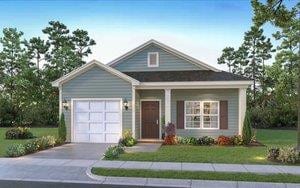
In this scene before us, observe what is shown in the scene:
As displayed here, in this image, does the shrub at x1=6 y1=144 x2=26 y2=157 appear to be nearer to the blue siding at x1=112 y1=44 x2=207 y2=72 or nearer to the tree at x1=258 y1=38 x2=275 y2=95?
the blue siding at x1=112 y1=44 x2=207 y2=72

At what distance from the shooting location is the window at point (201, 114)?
2097cm

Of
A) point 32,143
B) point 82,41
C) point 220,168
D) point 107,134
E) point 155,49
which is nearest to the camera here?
point 220,168

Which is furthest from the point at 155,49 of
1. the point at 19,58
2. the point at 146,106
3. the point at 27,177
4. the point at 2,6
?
the point at 19,58

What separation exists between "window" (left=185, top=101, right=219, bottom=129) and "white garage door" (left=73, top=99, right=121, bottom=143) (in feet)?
13.1

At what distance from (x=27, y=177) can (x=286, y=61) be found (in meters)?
26.9

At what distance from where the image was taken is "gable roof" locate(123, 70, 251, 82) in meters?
20.4

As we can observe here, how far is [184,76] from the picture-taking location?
21.3 metres

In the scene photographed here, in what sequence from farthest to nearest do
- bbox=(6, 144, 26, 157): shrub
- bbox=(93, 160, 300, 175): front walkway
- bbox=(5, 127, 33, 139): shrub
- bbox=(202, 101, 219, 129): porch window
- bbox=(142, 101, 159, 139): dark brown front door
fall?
bbox=(5, 127, 33, 139): shrub < bbox=(142, 101, 159, 139): dark brown front door < bbox=(202, 101, 219, 129): porch window < bbox=(6, 144, 26, 157): shrub < bbox=(93, 160, 300, 175): front walkway

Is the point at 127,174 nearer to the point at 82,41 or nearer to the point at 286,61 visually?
the point at 286,61

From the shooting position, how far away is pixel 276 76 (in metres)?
32.8

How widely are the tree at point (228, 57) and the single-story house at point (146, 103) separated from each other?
24.3 metres

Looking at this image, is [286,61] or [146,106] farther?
[286,61]

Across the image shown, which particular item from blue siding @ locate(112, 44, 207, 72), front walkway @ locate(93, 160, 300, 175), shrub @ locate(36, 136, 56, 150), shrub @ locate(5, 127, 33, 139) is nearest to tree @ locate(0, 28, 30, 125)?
shrub @ locate(5, 127, 33, 139)

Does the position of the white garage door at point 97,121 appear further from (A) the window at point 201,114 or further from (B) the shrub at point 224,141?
(B) the shrub at point 224,141
